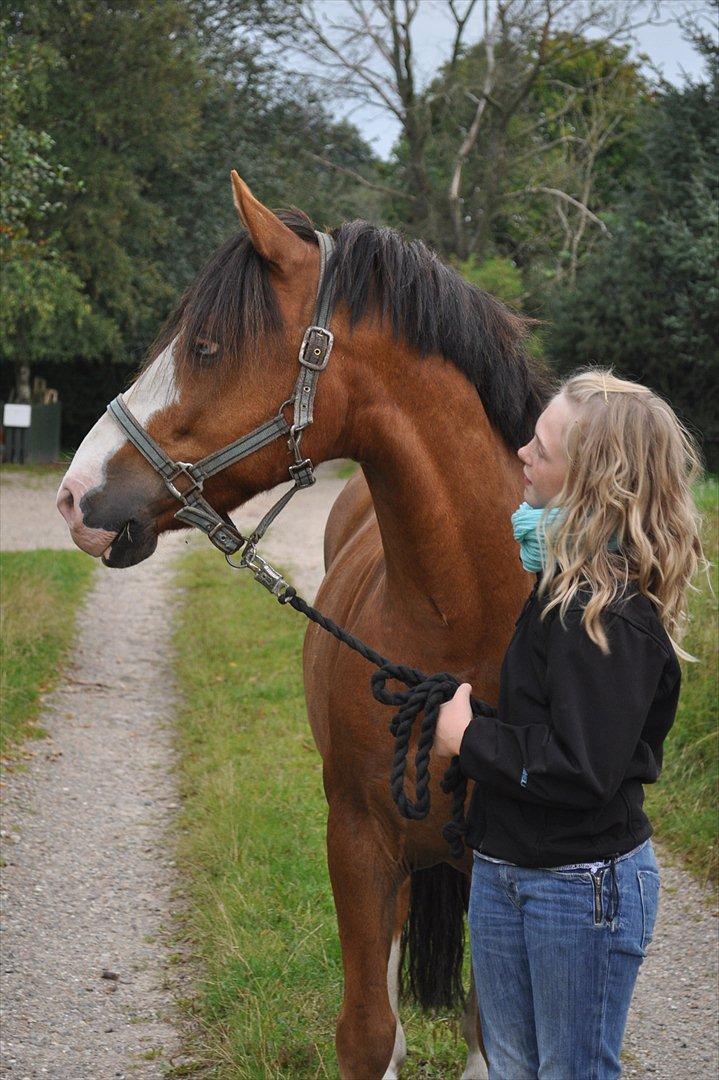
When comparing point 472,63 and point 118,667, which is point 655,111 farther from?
point 118,667

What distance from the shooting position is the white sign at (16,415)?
20016 mm

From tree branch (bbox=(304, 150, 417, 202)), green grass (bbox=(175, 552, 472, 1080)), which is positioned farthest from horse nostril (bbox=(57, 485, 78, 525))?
tree branch (bbox=(304, 150, 417, 202))

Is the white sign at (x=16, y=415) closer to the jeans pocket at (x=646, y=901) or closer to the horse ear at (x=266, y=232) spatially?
the horse ear at (x=266, y=232)

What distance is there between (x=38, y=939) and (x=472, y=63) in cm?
2232

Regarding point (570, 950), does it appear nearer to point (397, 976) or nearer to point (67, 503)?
point (67, 503)

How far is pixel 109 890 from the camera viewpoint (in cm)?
451

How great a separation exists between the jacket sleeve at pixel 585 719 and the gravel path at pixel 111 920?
2084mm

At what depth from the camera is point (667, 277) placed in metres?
16.2

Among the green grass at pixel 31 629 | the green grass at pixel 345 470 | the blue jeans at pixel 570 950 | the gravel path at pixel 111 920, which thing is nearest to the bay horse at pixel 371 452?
the blue jeans at pixel 570 950

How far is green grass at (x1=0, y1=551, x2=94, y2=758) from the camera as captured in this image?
6.39 meters

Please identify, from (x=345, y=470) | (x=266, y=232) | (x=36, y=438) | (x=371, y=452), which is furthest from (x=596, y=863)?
(x=36, y=438)

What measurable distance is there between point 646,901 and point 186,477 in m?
1.20

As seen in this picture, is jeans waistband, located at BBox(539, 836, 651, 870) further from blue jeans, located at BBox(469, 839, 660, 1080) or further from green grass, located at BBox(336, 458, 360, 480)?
green grass, located at BBox(336, 458, 360, 480)

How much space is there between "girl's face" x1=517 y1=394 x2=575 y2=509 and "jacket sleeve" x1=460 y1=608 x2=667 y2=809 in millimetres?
260
